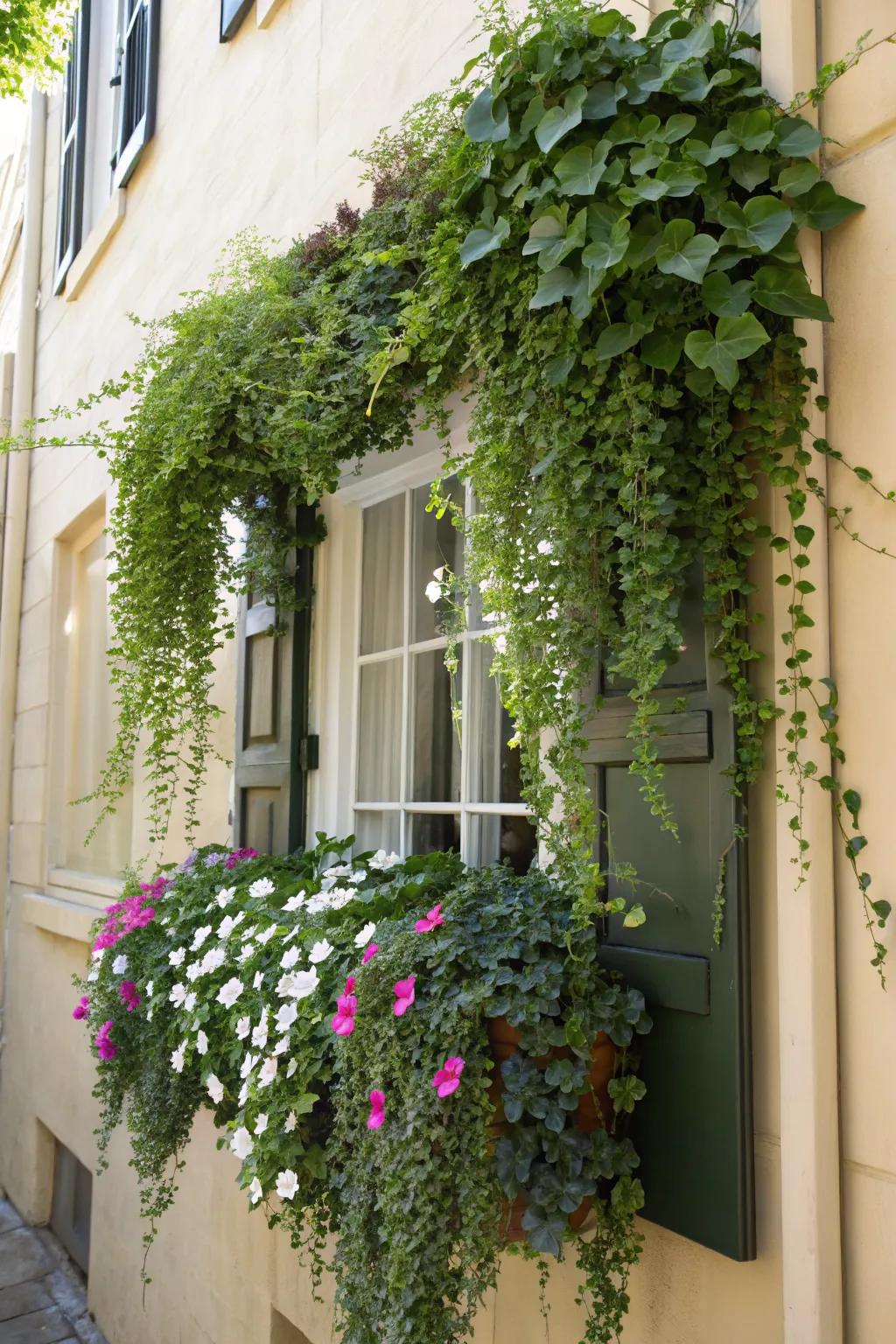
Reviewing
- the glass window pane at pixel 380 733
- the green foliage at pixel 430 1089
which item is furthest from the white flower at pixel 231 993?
the glass window pane at pixel 380 733

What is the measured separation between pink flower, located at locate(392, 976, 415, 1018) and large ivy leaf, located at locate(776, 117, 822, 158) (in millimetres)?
1422

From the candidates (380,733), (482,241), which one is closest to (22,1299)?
(380,733)

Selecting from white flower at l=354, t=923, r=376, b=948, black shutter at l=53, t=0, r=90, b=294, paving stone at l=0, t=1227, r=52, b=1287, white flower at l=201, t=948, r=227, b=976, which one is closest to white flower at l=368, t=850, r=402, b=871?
white flower at l=201, t=948, r=227, b=976

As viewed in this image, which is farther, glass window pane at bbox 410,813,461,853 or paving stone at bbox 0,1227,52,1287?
paving stone at bbox 0,1227,52,1287

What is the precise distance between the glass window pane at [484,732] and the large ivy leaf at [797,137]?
1374 mm

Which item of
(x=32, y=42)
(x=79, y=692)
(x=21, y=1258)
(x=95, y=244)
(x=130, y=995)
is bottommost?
(x=21, y=1258)

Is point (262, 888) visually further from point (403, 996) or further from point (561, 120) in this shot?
point (561, 120)

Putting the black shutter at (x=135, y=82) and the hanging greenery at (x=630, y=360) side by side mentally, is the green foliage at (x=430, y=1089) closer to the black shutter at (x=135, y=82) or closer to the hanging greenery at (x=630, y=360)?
the hanging greenery at (x=630, y=360)

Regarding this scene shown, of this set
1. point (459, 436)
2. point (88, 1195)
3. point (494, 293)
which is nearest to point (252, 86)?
point (459, 436)

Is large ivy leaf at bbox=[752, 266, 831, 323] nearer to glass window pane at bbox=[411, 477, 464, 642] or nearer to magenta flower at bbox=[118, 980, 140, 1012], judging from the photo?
glass window pane at bbox=[411, 477, 464, 642]

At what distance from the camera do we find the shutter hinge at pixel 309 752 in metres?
3.28

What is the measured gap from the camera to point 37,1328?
4.59 metres

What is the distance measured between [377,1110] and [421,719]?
1.32 metres

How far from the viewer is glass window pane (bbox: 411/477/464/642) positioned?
299 cm
